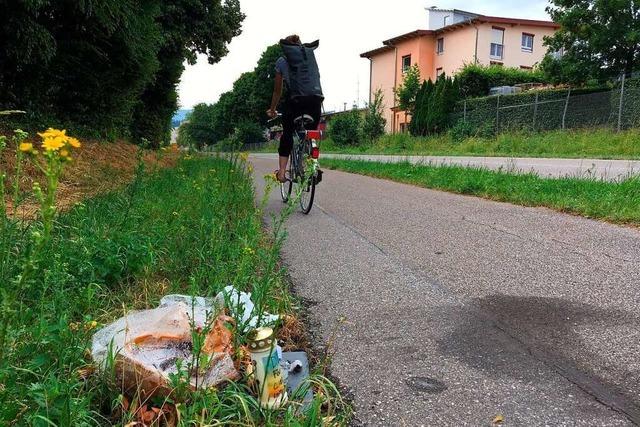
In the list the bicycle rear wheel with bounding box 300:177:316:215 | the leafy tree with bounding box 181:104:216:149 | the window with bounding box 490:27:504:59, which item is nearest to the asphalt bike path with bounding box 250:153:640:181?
the bicycle rear wheel with bounding box 300:177:316:215

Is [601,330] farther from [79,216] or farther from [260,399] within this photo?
[79,216]

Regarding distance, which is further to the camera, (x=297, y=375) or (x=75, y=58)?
(x=75, y=58)

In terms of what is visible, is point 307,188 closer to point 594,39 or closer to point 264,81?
point 594,39

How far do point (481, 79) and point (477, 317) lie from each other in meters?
35.2

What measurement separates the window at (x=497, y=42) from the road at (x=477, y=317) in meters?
42.9

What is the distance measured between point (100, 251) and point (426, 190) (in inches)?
254

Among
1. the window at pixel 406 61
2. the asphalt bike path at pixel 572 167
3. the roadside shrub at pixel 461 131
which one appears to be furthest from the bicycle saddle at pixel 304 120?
the window at pixel 406 61

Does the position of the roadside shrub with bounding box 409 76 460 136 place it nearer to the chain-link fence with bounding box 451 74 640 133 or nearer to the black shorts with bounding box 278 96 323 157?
the chain-link fence with bounding box 451 74 640 133

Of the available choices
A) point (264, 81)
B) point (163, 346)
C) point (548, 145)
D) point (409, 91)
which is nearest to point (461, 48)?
point (409, 91)

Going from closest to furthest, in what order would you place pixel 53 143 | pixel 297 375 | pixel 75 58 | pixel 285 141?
pixel 53 143, pixel 297 375, pixel 285 141, pixel 75 58

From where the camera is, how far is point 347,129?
3509cm

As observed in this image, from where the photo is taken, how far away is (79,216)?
139 inches

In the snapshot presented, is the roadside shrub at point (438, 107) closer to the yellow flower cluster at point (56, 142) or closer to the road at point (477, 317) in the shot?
the road at point (477, 317)

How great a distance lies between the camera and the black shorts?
618 centimetres
